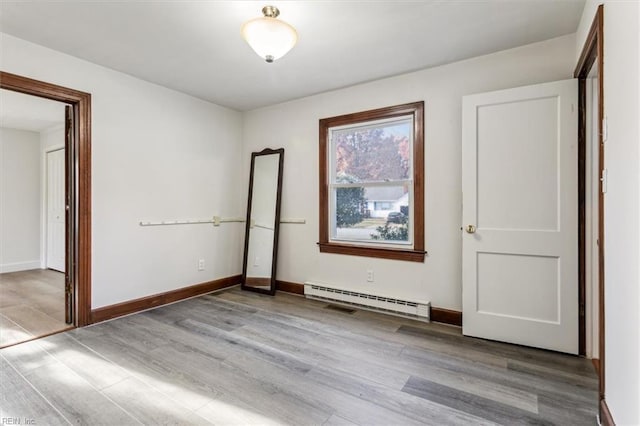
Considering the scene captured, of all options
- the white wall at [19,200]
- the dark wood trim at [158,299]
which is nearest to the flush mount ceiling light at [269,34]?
the dark wood trim at [158,299]

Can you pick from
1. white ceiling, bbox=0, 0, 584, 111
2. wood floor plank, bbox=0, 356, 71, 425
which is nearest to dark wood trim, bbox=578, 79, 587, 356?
white ceiling, bbox=0, 0, 584, 111

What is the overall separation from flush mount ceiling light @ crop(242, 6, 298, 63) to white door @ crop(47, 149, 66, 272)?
16.4ft

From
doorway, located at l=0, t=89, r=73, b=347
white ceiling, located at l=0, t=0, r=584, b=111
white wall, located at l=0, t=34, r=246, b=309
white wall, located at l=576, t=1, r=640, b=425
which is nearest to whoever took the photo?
white wall, located at l=576, t=1, r=640, b=425

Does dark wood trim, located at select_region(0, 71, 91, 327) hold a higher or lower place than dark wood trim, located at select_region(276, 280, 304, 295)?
higher

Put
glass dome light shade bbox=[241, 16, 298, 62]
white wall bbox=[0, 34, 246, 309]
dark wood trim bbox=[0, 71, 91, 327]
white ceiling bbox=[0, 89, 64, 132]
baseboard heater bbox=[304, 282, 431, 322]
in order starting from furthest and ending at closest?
white ceiling bbox=[0, 89, 64, 132], baseboard heater bbox=[304, 282, 431, 322], white wall bbox=[0, 34, 246, 309], dark wood trim bbox=[0, 71, 91, 327], glass dome light shade bbox=[241, 16, 298, 62]

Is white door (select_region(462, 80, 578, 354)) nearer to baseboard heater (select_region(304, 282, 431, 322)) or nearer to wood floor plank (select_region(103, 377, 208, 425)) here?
baseboard heater (select_region(304, 282, 431, 322))

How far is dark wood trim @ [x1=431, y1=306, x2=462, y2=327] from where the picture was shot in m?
2.93

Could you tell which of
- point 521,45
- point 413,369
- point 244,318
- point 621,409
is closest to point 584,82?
point 521,45

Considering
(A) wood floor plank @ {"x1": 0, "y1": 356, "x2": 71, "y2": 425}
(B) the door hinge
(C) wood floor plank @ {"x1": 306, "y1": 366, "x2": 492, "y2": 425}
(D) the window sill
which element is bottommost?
(C) wood floor plank @ {"x1": 306, "y1": 366, "x2": 492, "y2": 425}

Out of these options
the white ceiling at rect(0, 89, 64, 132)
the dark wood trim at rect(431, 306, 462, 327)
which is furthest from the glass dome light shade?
the white ceiling at rect(0, 89, 64, 132)

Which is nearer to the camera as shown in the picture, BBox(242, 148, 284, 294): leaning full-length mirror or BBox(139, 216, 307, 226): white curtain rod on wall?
BBox(139, 216, 307, 226): white curtain rod on wall

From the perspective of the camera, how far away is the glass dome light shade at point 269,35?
1.96m

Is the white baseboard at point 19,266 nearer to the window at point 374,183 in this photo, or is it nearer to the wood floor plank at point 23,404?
the wood floor plank at point 23,404

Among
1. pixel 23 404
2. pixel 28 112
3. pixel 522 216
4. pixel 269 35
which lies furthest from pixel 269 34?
pixel 28 112
